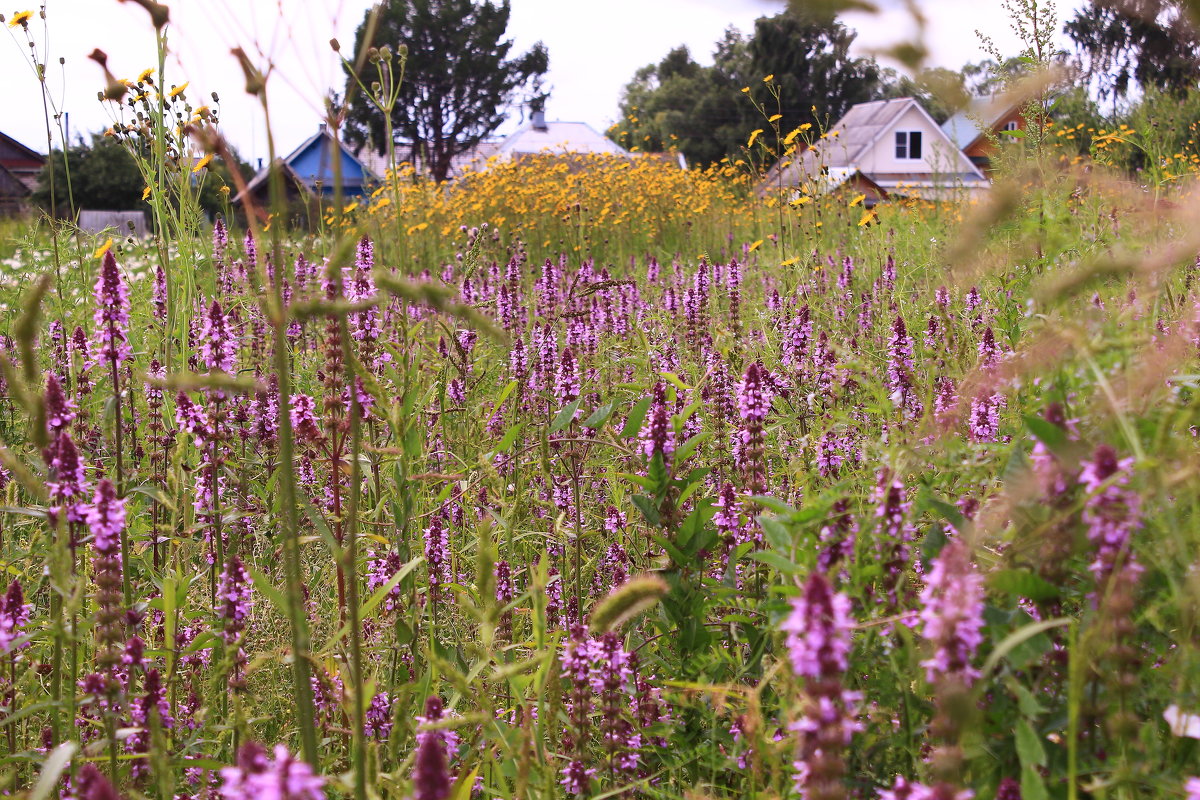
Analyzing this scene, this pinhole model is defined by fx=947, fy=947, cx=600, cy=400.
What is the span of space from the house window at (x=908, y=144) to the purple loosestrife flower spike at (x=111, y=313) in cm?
5036

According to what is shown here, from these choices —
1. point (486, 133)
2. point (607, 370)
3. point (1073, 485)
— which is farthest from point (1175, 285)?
point (486, 133)

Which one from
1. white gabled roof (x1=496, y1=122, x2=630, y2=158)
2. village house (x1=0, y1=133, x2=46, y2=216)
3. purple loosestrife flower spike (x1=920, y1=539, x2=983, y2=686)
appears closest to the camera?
purple loosestrife flower spike (x1=920, y1=539, x2=983, y2=686)

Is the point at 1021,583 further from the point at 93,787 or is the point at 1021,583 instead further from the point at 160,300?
the point at 160,300

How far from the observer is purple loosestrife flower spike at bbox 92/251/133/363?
2051mm

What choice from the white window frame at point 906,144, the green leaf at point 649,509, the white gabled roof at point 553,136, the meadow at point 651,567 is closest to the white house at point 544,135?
the white gabled roof at point 553,136

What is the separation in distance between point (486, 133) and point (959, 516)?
57.8 meters

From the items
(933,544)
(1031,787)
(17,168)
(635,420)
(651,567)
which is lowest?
(651,567)

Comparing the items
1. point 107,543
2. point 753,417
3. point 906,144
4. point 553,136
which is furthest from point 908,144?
point 107,543

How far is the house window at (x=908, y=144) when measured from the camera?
159 feet

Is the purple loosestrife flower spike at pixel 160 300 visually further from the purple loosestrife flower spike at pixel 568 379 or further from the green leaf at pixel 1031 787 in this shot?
the green leaf at pixel 1031 787

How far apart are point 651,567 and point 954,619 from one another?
1152 millimetres

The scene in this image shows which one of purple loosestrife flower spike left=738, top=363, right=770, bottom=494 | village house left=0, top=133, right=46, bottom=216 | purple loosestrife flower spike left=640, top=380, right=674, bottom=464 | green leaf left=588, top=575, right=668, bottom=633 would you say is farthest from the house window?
green leaf left=588, top=575, right=668, bottom=633

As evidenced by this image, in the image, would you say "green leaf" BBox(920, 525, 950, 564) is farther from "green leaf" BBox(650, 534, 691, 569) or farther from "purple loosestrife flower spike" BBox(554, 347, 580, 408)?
"purple loosestrife flower spike" BBox(554, 347, 580, 408)

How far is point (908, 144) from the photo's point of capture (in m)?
48.8
